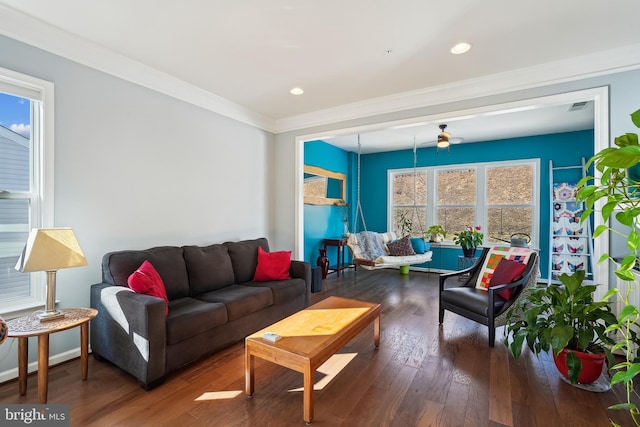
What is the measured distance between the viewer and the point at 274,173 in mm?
4805

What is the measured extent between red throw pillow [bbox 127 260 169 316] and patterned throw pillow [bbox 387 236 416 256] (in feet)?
13.9

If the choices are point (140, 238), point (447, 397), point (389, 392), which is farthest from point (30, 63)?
point (447, 397)

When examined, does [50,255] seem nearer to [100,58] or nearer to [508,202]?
[100,58]

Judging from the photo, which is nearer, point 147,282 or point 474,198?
point 147,282

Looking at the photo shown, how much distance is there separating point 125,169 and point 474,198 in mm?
5923

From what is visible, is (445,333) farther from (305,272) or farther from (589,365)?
(305,272)

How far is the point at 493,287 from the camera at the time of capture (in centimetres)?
289

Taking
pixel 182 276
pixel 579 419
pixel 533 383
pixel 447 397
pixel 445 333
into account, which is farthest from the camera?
pixel 445 333

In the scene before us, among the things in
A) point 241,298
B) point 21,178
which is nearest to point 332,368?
point 241,298

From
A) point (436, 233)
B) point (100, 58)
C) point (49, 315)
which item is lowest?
point (49, 315)

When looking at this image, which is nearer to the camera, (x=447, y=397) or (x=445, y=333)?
(x=447, y=397)

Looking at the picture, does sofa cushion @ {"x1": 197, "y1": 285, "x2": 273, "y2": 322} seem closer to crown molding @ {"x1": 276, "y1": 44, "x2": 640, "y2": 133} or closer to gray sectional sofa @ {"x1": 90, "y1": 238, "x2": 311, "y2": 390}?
gray sectional sofa @ {"x1": 90, "y1": 238, "x2": 311, "y2": 390}

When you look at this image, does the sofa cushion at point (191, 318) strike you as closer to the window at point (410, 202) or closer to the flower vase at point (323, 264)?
the flower vase at point (323, 264)

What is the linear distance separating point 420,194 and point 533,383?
15.6 ft
